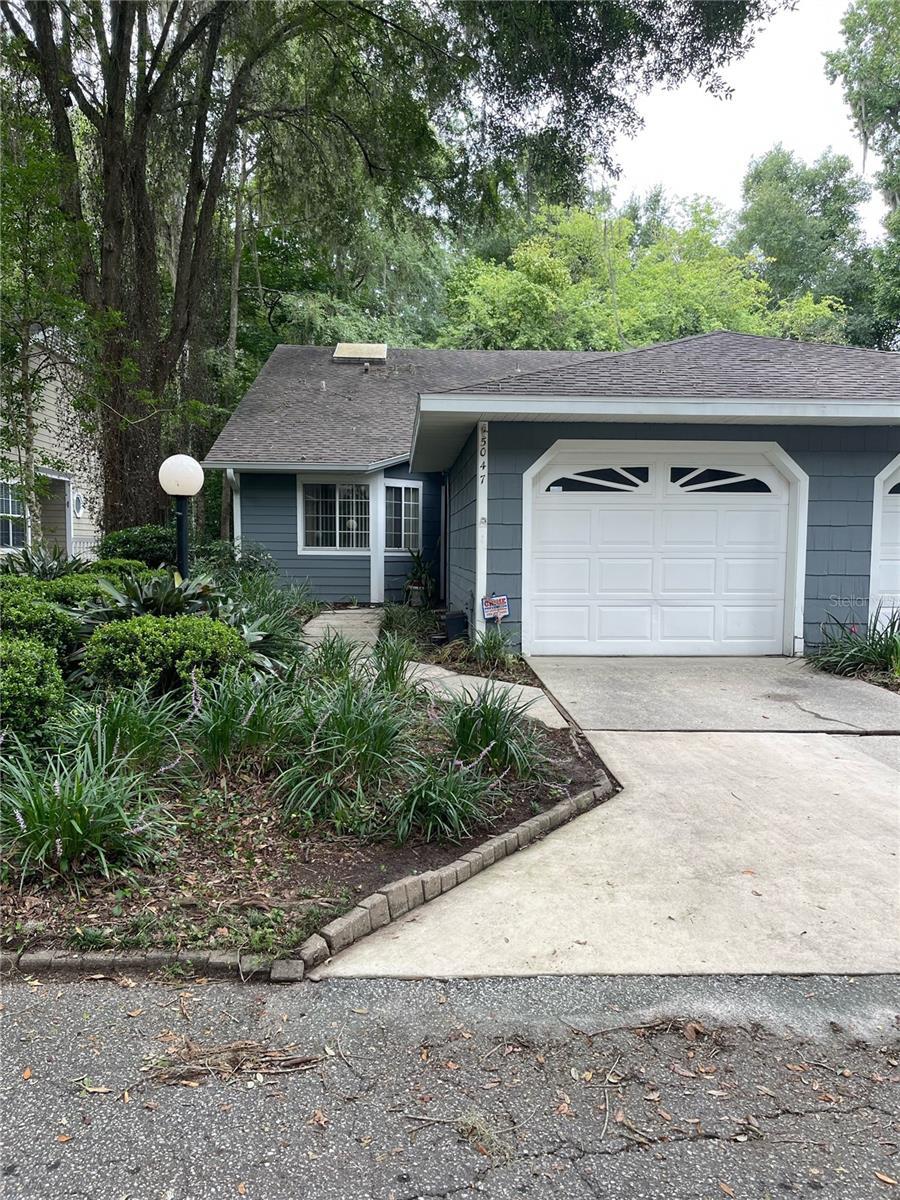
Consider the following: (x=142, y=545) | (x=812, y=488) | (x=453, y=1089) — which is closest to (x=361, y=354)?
(x=142, y=545)

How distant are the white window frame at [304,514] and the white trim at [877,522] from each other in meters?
7.91

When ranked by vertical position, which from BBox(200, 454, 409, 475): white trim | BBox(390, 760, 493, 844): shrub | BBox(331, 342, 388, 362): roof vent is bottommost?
BBox(390, 760, 493, 844): shrub

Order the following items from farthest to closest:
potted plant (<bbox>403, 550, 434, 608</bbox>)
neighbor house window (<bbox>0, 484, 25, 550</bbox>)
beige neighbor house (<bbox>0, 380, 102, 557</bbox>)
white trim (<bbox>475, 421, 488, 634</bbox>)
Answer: neighbor house window (<bbox>0, 484, 25, 550</bbox>) → potted plant (<bbox>403, 550, 434, 608</bbox>) → beige neighbor house (<bbox>0, 380, 102, 557</bbox>) → white trim (<bbox>475, 421, 488, 634</bbox>)

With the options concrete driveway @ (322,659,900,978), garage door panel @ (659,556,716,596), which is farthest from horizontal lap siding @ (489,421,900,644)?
concrete driveway @ (322,659,900,978)

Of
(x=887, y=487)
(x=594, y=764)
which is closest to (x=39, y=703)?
(x=594, y=764)

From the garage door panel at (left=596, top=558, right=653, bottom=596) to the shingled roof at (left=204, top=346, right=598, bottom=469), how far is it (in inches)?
178

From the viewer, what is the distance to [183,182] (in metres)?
13.3

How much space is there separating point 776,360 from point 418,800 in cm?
751

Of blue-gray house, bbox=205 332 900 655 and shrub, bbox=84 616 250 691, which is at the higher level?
blue-gray house, bbox=205 332 900 655

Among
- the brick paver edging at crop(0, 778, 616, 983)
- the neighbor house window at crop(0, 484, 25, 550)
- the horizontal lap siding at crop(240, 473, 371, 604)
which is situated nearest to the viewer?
the brick paver edging at crop(0, 778, 616, 983)

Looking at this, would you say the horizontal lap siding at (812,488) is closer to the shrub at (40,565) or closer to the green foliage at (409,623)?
the green foliage at (409,623)

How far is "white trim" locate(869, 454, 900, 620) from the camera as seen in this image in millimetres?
7816

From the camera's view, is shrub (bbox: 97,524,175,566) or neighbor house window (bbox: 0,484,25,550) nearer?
shrub (bbox: 97,524,175,566)

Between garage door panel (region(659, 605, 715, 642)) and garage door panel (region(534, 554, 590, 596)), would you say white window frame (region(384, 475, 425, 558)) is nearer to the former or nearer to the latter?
garage door panel (region(534, 554, 590, 596))
